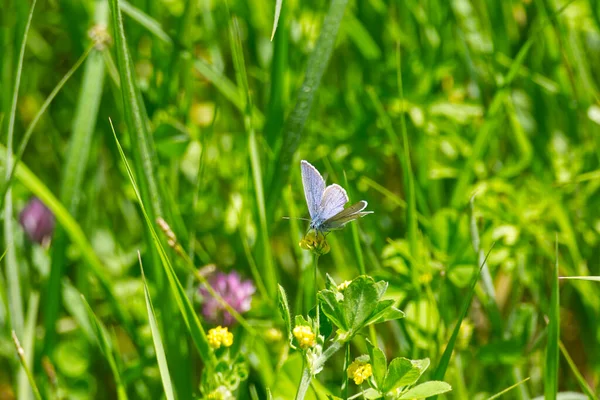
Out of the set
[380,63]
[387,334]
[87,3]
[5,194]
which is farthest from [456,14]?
[5,194]

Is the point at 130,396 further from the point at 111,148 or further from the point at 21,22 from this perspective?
the point at 21,22

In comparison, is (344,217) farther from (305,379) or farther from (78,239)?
(78,239)

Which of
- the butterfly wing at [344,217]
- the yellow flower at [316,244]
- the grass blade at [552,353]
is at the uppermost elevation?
the butterfly wing at [344,217]

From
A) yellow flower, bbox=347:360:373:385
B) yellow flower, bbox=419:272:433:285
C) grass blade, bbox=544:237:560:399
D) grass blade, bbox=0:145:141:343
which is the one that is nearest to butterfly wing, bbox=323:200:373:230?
yellow flower, bbox=347:360:373:385

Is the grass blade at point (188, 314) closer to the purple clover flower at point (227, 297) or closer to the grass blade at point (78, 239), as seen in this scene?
the purple clover flower at point (227, 297)

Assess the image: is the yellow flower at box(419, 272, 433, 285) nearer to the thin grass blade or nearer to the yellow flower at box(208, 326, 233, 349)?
the yellow flower at box(208, 326, 233, 349)

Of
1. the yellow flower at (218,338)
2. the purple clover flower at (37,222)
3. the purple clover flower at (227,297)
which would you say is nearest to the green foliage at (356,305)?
the yellow flower at (218,338)
